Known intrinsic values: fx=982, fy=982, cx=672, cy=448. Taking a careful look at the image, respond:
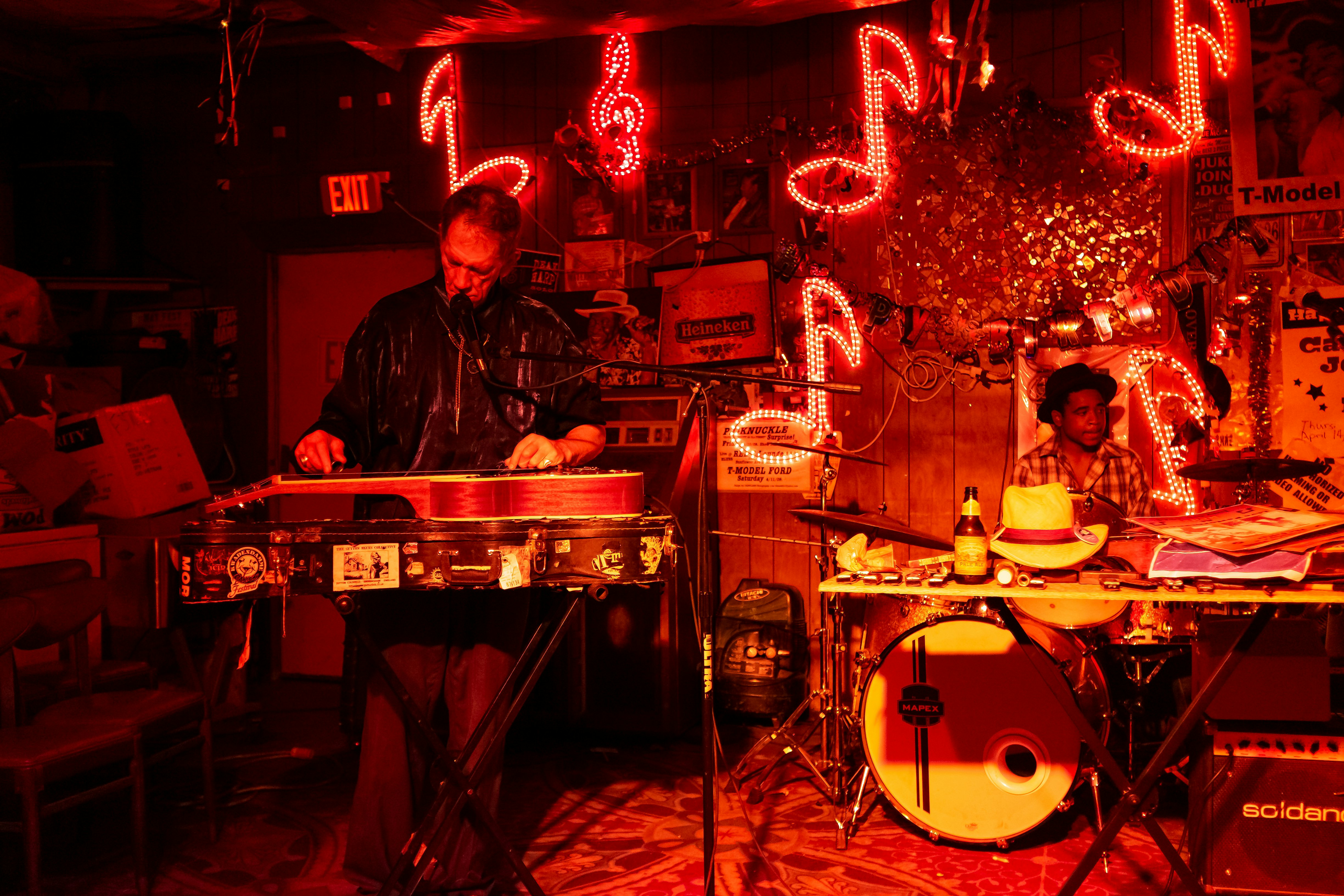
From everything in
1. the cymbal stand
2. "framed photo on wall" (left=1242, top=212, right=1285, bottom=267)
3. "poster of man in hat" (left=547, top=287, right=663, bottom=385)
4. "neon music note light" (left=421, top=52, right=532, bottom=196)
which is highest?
"neon music note light" (left=421, top=52, right=532, bottom=196)

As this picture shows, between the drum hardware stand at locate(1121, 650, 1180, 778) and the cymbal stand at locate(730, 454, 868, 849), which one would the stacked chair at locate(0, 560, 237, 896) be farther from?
the drum hardware stand at locate(1121, 650, 1180, 778)

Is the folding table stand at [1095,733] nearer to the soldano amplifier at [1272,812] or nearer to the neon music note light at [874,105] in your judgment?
the soldano amplifier at [1272,812]

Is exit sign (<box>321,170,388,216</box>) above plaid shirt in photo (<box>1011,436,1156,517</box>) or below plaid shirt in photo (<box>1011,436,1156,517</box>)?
above

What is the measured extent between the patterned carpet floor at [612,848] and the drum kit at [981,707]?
0.15m

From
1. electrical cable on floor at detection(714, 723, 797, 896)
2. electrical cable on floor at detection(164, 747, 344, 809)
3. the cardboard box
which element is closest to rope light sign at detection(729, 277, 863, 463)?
electrical cable on floor at detection(714, 723, 797, 896)

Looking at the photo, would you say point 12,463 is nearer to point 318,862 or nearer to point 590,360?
point 318,862

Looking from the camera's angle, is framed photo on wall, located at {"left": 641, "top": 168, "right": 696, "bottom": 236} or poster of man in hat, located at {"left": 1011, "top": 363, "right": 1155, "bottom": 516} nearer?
poster of man in hat, located at {"left": 1011, "top": 363, "right": 1155, "bottom": 516}

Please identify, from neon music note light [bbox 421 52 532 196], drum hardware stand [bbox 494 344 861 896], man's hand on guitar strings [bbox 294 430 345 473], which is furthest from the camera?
neon music note light [bbox 421 52 532 196]

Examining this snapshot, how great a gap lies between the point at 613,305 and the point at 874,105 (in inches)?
63.4

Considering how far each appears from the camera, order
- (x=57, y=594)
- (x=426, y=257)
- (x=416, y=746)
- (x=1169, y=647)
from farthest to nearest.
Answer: (x=426, y=257) → (x=1169, y=647) → (x=57, y=594) → (x=416, y=746)

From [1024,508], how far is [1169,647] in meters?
1.66

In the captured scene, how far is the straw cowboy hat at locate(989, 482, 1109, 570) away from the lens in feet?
7.97

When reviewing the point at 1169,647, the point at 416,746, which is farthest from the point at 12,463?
the point at 1169,647

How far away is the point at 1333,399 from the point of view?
13.8 feet
